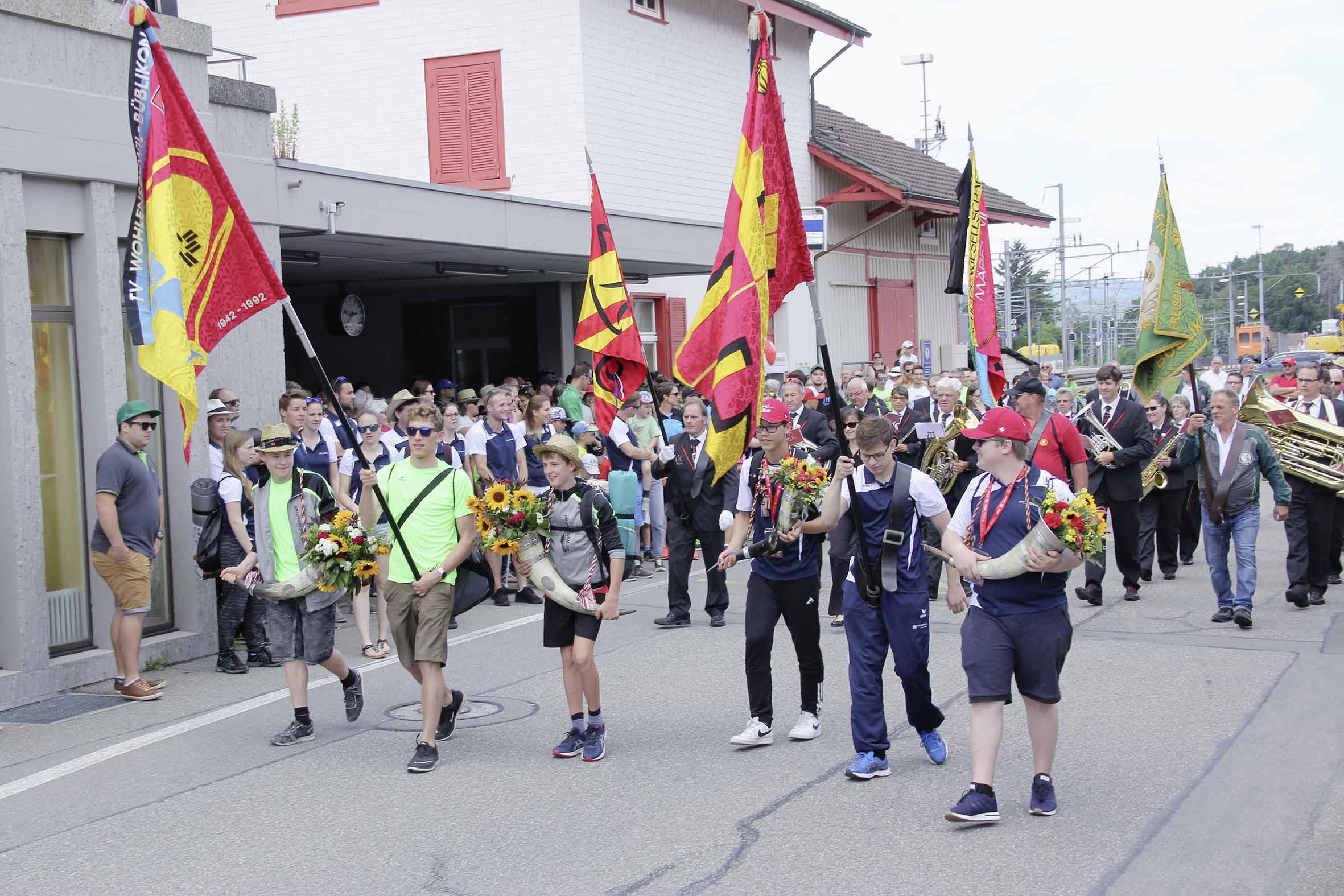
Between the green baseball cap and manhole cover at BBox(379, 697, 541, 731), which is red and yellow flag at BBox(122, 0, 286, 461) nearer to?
the green baseball cap

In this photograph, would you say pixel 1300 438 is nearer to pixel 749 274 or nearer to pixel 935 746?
pixel 935 746

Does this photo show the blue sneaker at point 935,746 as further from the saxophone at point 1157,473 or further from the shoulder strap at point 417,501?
the saxophone at point 1157,473

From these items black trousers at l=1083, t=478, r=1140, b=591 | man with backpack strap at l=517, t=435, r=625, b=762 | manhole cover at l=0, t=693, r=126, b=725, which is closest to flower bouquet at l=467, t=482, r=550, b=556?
man with backpack strap at l=517, t=435, r=625, b=762

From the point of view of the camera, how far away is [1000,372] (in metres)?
12.7

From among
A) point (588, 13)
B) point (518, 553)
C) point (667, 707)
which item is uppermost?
point (588, 13)

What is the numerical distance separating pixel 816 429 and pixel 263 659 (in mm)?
4996

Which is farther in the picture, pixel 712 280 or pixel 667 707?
pixel 667 707

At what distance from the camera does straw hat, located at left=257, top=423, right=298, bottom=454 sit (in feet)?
27.3

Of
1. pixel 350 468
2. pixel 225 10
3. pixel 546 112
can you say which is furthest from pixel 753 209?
pixel 225 10

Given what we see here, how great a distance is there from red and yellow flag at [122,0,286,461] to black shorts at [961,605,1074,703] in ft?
14.4

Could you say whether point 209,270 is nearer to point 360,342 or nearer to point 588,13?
point 588,13

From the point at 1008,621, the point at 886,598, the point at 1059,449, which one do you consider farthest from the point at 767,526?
the point at 1059,449

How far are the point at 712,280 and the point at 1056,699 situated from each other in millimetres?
2807

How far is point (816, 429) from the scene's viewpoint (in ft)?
39.7
